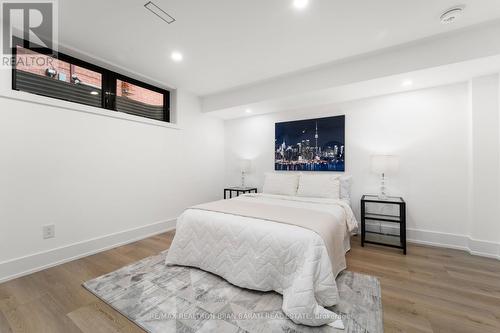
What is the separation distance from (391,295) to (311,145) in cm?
244

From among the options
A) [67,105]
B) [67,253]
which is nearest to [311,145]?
[67,105]

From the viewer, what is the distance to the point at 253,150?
4379mm

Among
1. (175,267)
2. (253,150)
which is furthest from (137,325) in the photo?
(253,150)

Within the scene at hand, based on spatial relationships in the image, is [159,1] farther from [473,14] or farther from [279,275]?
Result: [473,14]

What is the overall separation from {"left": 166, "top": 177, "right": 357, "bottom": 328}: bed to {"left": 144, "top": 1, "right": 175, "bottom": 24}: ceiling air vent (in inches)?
76.0

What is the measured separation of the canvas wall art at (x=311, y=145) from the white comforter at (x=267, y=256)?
1303mm

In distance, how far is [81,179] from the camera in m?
2.54

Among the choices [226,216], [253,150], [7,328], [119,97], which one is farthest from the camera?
[253,150]

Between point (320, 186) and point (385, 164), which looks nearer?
point (385, 164)

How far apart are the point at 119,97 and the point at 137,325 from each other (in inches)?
115

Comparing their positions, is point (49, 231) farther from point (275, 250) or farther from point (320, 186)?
point (320, 186)

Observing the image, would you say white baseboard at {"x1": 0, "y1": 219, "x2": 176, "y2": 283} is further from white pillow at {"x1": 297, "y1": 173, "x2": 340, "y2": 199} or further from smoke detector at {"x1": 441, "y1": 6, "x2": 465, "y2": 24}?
smoke detector at {"x1": 441, "y1": 6, "x2": 465, "y2": 24}

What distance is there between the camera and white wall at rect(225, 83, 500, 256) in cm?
271

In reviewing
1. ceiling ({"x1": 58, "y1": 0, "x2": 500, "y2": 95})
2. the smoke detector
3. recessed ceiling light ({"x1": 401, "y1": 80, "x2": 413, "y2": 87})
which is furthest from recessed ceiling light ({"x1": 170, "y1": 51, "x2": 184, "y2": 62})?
recessed ceiling light ({"x1": 401, "y1": 80, "x2": 413, "y2": 87})
